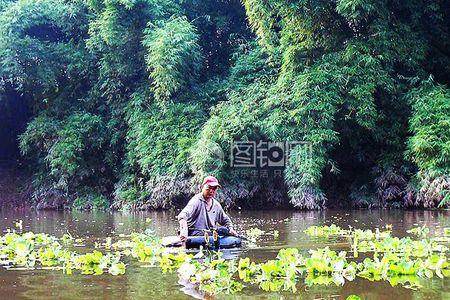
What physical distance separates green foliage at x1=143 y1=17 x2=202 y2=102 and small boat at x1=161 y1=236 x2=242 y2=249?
9976mm

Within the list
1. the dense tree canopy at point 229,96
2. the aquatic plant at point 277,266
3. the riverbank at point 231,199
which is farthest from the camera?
the riverbank at point 231,199

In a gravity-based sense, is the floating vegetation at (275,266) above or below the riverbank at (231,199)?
below

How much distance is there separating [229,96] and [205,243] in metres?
9.64

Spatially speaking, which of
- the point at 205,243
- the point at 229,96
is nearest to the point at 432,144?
the point at 229,96

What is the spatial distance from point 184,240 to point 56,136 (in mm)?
13421

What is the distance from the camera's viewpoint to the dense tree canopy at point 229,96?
1433 centimetres

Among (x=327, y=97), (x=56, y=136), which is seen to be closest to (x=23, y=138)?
(x=56, y=136)

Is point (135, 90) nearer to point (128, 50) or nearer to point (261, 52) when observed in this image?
point (128, 50)

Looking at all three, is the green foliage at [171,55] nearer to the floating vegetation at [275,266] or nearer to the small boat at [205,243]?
the small boat at [205,243]

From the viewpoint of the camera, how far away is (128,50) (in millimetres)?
18922

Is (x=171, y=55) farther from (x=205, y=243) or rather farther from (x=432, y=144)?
(x=205, y=243)

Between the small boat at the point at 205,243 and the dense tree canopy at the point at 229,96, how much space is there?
6.84m

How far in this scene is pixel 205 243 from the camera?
739 centimetres

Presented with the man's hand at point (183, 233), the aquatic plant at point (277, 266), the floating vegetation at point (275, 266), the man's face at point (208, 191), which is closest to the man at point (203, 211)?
the man's face at point (208, 191)
